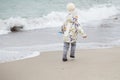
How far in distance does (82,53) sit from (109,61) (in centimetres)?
132

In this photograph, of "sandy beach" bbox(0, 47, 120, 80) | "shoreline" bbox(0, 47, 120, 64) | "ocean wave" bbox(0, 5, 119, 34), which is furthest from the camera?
"ocean wave" bbox(0, 5, 119, 34)

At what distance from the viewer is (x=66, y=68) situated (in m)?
6.83

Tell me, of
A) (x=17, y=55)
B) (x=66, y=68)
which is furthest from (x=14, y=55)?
(x=66, y=68)

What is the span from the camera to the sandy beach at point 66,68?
620 centimetres

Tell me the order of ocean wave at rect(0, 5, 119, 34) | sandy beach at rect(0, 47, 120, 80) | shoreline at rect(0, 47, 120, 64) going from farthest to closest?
ocean wave at rect(0, 5, 119, 34), shoreline at rect(0, 47, 120, 64), sandy beach at rect(0, 47, 120, 80)

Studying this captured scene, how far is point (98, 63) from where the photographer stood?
7047mm

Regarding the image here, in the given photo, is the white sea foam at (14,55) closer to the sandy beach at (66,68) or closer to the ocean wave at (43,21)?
the sandy beach at (66,68)

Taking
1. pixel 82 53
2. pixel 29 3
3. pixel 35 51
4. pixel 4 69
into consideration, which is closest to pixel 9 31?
pixel 35 51

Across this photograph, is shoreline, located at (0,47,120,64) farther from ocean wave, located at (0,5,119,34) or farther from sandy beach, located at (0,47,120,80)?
ocean wave, located at (0,5,119,34)

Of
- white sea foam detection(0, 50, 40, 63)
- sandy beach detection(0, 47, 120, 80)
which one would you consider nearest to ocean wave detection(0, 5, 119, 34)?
white sea foam detection(0, 50, 40, 63)

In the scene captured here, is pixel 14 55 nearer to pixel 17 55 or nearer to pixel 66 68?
pixel 17 55

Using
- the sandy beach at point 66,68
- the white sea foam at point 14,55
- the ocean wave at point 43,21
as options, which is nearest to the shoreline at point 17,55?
the white sea foam at point 14,55

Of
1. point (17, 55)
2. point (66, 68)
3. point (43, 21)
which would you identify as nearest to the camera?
point (66, 68)

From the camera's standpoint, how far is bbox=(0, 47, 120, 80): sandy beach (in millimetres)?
6199
